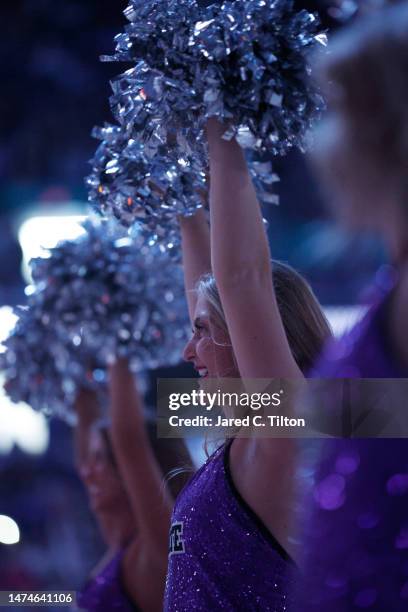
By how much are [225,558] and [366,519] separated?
1.25ft

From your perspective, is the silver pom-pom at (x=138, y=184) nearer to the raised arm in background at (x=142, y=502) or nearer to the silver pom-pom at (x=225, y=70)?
the silver pom-pom at (x=225, y=70)

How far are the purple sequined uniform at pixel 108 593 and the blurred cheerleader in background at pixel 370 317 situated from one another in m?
1.09

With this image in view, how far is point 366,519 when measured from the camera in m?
0.53

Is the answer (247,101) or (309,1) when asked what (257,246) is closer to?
→ (247,101)

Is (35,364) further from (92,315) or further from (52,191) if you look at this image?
(52,191)

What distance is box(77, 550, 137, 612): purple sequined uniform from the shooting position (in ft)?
5.14

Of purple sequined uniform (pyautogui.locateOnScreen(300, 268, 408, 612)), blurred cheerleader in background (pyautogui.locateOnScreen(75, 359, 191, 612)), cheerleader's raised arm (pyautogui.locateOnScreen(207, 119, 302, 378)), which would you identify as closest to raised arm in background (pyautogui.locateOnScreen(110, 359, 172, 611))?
blurred cheerleader in background (pyautogui.locateOnScreen(75, 359, 191, 612))

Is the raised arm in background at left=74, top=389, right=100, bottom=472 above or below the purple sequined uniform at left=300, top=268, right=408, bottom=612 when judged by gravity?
above

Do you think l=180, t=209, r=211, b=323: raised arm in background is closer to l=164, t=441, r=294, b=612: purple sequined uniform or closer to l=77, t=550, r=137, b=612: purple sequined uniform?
l=164, t=441, r=294, b=612: purple sequined uniform

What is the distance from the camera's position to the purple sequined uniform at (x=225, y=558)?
0.87m

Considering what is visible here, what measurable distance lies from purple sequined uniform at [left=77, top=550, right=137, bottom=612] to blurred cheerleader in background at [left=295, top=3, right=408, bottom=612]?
3.58 feet

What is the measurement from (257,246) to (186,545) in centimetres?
34

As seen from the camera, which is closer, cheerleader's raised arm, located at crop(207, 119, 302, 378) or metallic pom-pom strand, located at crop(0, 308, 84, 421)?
cheerleader's raised arm, located at crop(207, 119, 302, 378)

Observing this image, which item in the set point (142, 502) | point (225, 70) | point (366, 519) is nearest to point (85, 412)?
point (142, 502)
